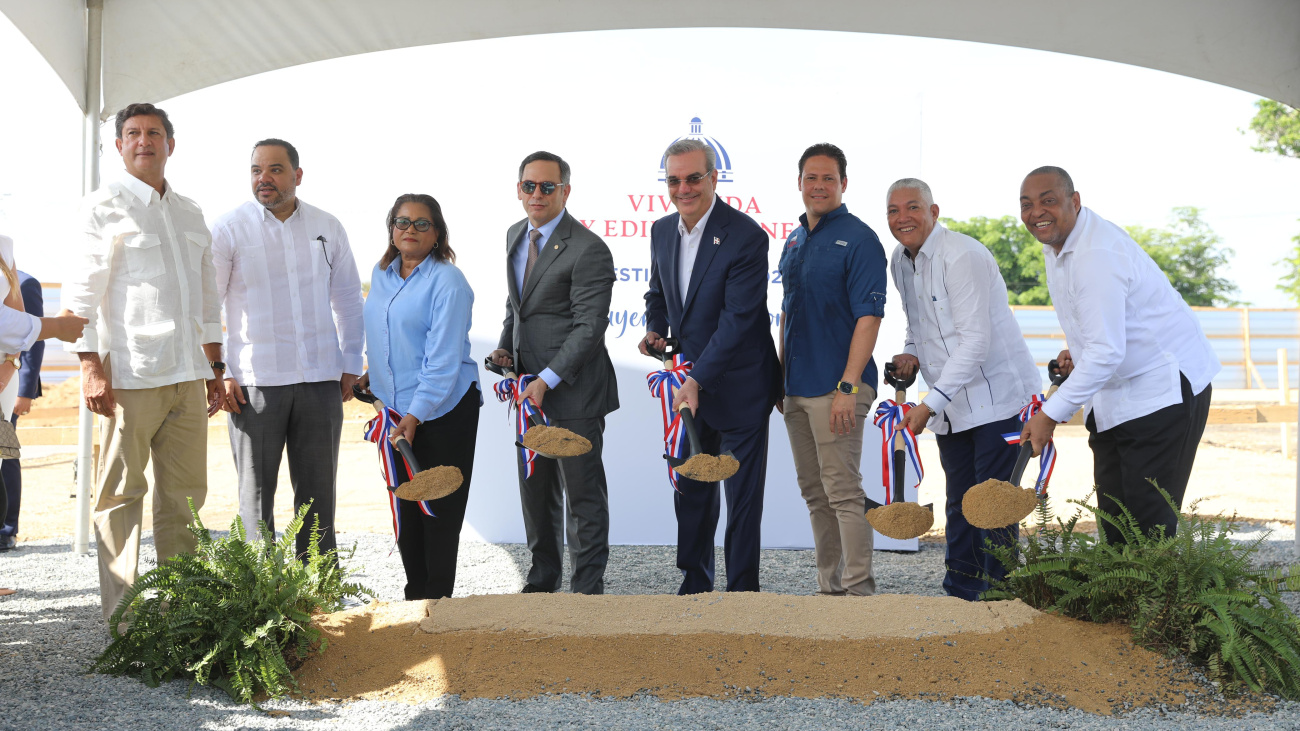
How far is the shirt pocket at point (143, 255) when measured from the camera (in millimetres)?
3451

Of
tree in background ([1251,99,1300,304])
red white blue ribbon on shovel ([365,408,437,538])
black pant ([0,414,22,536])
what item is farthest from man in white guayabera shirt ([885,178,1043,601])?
tree in background ([1251,99,1300,304])

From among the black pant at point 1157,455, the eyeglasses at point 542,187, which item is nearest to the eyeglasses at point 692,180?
the eyeglasses at point 542,187

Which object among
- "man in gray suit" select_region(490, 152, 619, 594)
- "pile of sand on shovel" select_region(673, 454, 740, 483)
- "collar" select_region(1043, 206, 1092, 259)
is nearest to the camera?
"collar" select_region(1043, 206, 1092, 259)

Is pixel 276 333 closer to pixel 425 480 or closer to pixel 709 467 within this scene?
pixel 425 480

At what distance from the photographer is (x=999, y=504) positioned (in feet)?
10.5

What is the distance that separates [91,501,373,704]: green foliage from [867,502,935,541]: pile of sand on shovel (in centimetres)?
195

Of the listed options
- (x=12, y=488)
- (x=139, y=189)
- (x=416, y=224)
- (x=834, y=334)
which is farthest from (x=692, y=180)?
(x=12, y=488)

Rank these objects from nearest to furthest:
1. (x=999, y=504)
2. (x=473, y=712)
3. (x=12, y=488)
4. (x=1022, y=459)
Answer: (x=473, y=712)
(x=999, y=504)
(x=1022, y=459)
(x=12, y=488)

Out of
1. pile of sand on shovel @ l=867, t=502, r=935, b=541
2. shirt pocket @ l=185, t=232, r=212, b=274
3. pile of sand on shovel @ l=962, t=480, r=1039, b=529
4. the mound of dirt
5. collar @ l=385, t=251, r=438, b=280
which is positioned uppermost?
shirt pocket @ l=185, t=232, r=212, b=274

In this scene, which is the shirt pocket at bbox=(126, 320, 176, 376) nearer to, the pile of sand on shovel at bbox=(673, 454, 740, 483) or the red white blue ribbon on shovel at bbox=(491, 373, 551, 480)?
the red white blue ribbon on shovel at bbox=(491, 373, 551, 480)

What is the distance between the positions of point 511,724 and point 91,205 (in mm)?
2379

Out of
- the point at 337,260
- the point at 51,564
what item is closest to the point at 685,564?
the point at 337,260

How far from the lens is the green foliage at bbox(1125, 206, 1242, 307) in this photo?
36594 mm

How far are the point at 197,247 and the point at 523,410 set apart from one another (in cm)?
137
